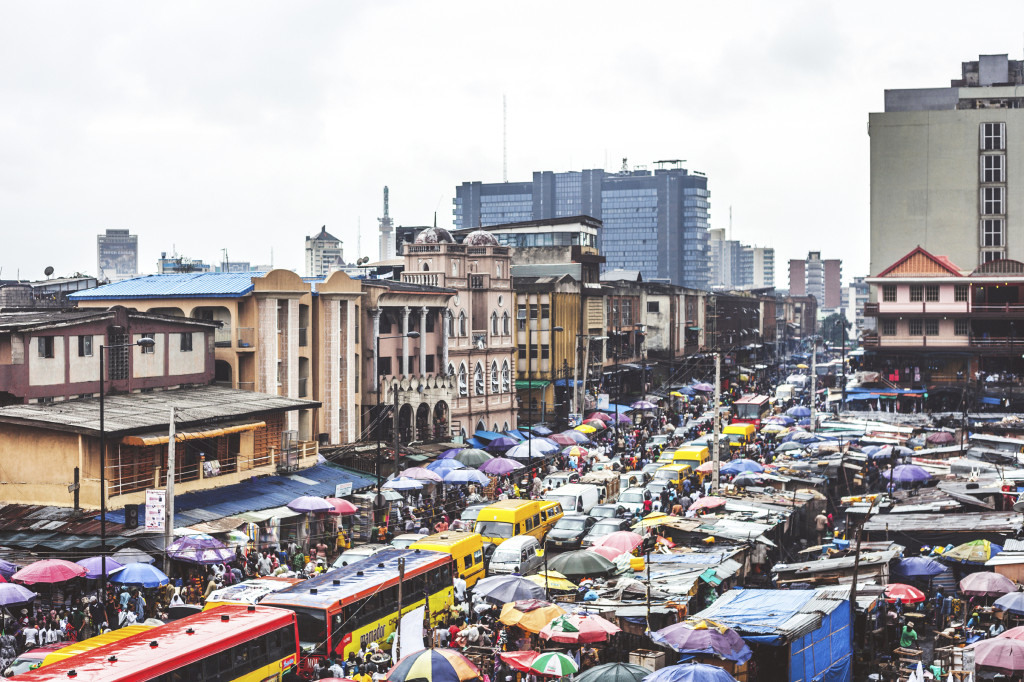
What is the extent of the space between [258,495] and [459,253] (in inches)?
1152

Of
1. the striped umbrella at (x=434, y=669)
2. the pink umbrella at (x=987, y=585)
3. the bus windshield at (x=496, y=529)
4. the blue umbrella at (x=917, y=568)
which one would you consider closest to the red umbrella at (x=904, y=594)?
the pink umbrella at (x=987, y=585)

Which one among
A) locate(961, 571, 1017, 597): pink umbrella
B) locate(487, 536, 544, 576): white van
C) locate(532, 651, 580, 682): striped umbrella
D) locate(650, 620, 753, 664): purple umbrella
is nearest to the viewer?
locate(650, 620, 753, 664): purple umbrella

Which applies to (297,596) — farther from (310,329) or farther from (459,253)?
(459,253)

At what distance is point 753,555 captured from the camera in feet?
108

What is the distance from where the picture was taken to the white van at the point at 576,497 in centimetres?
4034

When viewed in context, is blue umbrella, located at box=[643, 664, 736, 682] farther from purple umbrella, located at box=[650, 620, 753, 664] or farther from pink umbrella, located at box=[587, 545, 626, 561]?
pink umbrella, located at box=[587, 545, 626, 561]

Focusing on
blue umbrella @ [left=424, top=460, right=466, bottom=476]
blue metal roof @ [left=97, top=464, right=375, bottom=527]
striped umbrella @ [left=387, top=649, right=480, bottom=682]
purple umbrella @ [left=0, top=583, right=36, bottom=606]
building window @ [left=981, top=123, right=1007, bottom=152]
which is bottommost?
striped umbrella @ [left=387, top=649, right=480, bottom=682]

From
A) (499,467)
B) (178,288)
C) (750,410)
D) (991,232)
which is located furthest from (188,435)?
(991,232)

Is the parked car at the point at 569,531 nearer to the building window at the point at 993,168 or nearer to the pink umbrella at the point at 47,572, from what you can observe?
the pink umbrella at the point at 47,572

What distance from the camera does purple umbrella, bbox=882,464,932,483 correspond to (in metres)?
43.8

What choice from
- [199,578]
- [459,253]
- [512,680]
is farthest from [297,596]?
[459,253]

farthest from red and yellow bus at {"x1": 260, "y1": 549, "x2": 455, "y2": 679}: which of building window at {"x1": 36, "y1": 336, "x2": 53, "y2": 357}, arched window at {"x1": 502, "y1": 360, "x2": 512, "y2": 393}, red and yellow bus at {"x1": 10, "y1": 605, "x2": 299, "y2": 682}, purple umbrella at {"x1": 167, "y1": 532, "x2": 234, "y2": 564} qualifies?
arched window at {"x1": 502, "y1": 360, "x2": 512, "y2": 393}

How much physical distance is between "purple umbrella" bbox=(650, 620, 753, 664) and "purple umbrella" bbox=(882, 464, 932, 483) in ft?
80.2

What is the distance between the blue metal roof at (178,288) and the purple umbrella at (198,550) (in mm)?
16187
